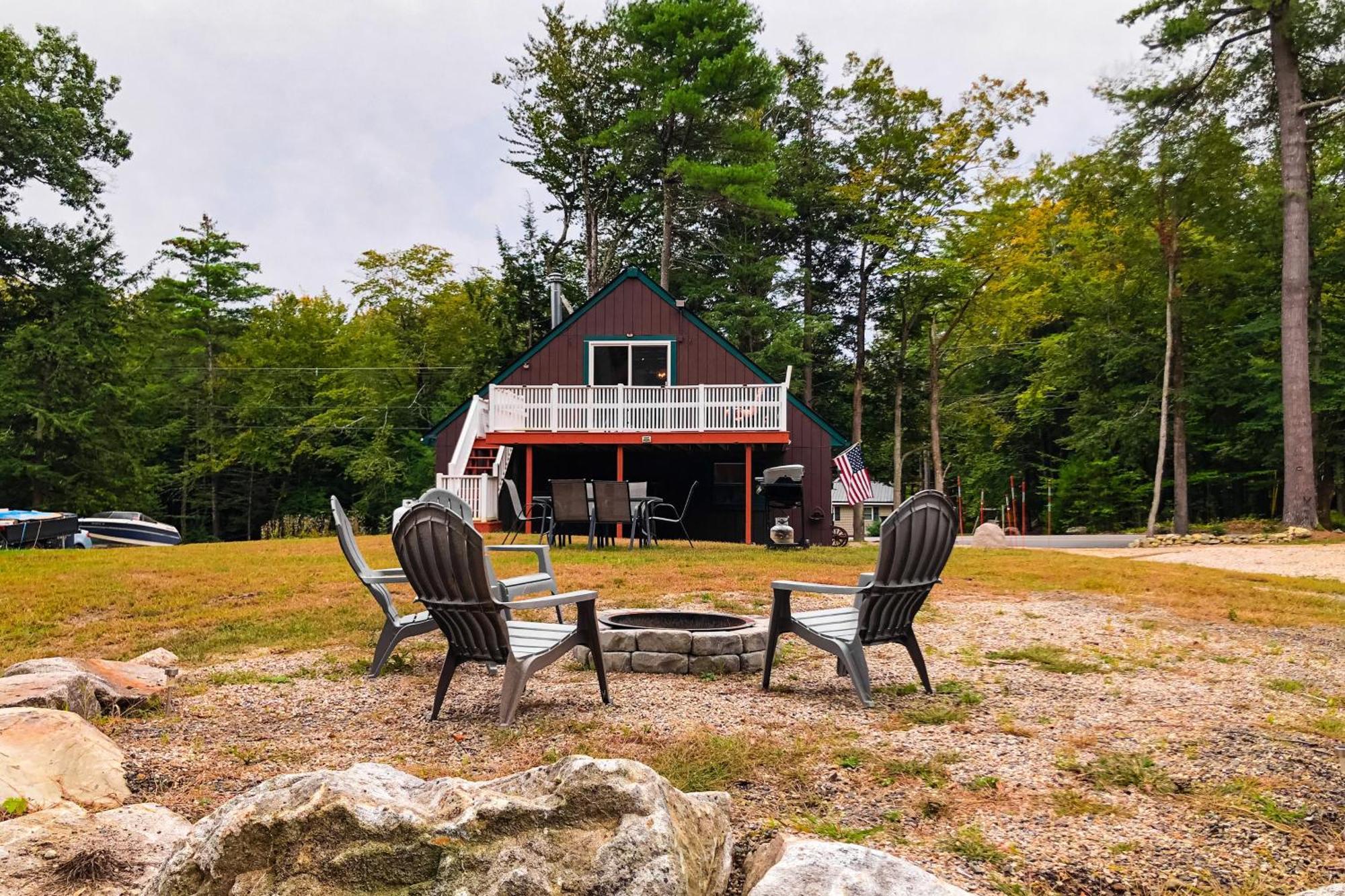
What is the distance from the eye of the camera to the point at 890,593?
411cm

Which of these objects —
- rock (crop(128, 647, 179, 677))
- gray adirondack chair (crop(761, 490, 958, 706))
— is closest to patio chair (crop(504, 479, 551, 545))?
rock (crop(128, 647, 179, 677))

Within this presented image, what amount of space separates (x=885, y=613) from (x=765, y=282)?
24.0 m

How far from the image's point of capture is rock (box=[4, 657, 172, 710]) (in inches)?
Answer: 150

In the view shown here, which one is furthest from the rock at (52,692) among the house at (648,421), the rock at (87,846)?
the house at (648,421)

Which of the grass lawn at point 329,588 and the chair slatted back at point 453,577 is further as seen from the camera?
the grass lawn at point 329,588

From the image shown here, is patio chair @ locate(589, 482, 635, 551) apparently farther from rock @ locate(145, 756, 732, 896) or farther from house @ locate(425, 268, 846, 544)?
rock @ locate(145, 756, 732, 896)

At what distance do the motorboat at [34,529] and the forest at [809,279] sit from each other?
790 centimetres

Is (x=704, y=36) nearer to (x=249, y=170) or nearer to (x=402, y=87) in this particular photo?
(x=402, y=87)

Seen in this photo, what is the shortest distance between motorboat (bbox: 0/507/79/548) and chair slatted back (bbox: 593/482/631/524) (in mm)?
11546

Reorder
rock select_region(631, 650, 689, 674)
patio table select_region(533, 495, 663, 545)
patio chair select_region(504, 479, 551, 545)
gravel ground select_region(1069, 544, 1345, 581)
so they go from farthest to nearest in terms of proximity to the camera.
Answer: patio table select_region(533, 495, 663, 545), patio chair select_region(504, 479, 551, 545), gravel ground select_region(1069, 544, 1345, 581), rock select_region(631, 650, 689, 674)

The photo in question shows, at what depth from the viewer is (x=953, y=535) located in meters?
4.21

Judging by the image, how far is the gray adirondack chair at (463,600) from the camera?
3.60 metres

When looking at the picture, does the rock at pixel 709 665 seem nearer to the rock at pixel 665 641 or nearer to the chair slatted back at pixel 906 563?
the rock at pixel 665 641

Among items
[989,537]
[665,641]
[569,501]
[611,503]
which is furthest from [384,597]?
[989,537]
